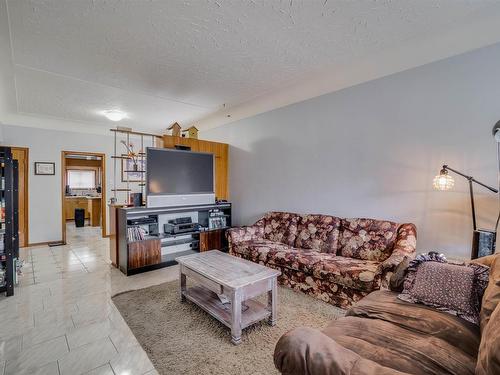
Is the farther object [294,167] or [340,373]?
[294,167]

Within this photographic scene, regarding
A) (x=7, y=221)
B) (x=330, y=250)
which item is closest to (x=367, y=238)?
(x=330, y=250)

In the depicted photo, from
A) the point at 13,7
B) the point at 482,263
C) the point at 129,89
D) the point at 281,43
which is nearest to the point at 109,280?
the point at 129,89

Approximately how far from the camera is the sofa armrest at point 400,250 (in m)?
2.17

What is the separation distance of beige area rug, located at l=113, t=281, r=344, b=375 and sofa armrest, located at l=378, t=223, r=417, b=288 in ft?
2.04

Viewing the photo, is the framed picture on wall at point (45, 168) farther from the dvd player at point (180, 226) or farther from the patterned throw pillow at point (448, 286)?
the patterned throw pillow at point (448, 286)

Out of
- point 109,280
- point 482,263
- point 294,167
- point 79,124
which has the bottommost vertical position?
point 109,280

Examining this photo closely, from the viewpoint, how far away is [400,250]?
2.37m

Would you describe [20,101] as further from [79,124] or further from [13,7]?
[13,7]

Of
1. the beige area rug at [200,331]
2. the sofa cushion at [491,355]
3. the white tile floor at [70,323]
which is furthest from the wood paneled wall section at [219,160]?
the sofa cushion at [491,355]

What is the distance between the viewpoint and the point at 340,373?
35.4 inches

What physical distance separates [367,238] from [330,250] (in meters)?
0.47

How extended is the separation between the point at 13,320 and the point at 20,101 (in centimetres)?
356

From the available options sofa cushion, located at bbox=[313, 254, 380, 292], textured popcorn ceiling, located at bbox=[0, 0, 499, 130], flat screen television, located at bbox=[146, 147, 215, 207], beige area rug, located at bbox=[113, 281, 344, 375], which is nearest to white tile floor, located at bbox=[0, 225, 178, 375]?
beige area rug, located at bbox=[113, 281, 344, 375]

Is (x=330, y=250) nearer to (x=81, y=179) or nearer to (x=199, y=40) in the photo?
(x=199, y=40)
